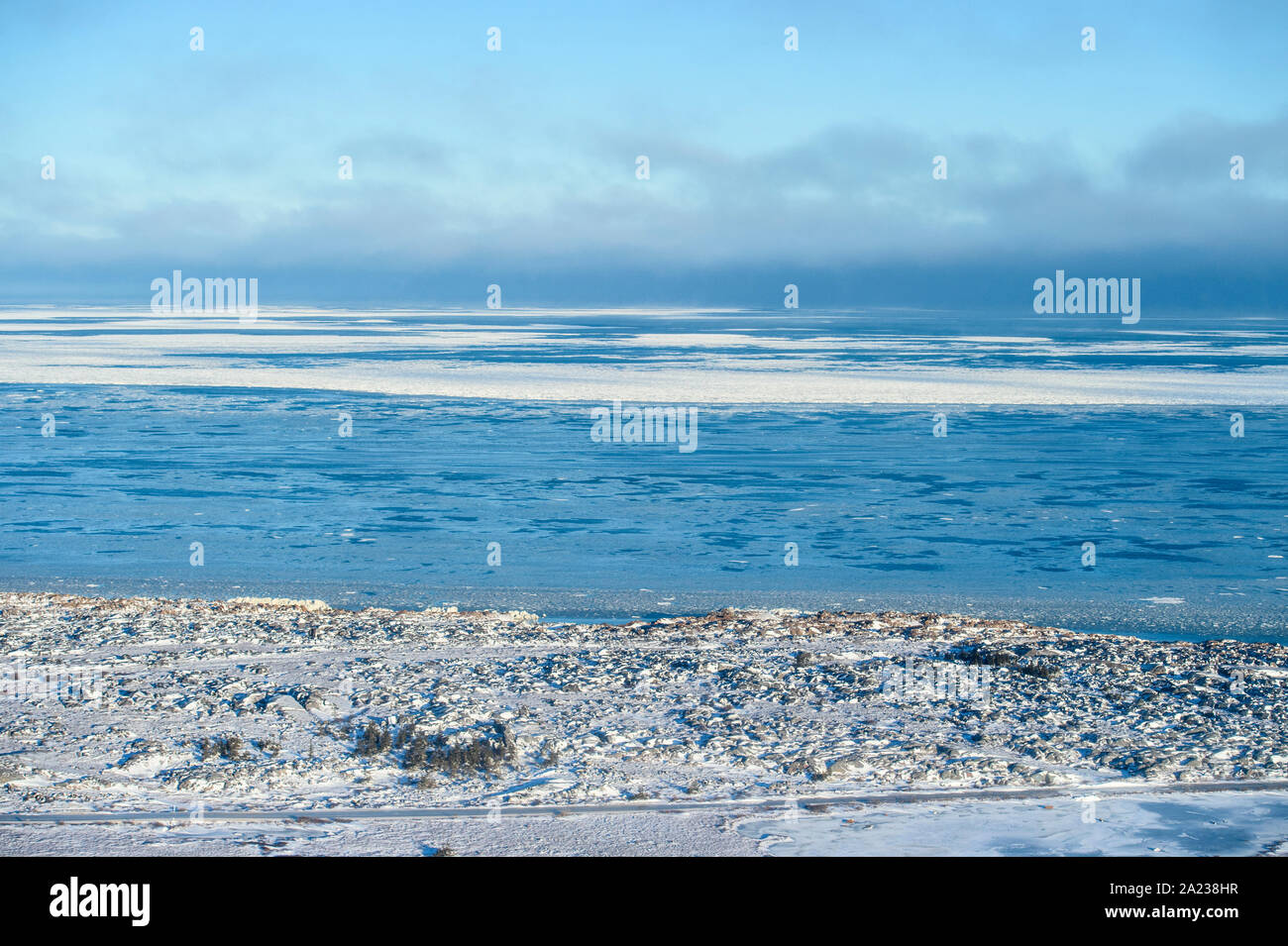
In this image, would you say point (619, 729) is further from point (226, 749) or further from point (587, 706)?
point (226, 749)

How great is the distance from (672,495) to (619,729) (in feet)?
20.7

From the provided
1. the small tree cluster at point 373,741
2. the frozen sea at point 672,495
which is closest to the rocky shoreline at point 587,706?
the small tree cluster at point 373,741

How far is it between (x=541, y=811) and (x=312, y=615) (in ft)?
10.7

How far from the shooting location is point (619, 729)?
5043mm

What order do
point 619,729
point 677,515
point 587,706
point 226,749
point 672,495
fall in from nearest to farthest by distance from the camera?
1. point 226,749
2. point 619,729
3. point 587,706
4. point 677,515
5. point 672,495

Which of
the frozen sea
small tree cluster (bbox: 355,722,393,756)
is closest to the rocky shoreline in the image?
small tree cluster (bbox: 355,722,393,756)

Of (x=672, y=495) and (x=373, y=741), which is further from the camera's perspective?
(x=672, y=495)

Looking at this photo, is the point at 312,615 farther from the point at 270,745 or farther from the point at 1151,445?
the point at 1151,445

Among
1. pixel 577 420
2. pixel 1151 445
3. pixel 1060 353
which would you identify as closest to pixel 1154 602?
pixel 1151 445

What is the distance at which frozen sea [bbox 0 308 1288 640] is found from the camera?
7.99 meters

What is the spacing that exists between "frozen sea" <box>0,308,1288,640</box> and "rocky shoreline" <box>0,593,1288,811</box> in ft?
3.10

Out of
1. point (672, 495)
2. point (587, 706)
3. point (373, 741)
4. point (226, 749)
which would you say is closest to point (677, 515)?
point (672, 495)

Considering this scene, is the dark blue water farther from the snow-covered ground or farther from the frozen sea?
the snow-covered ground

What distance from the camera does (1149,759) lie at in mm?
4668
